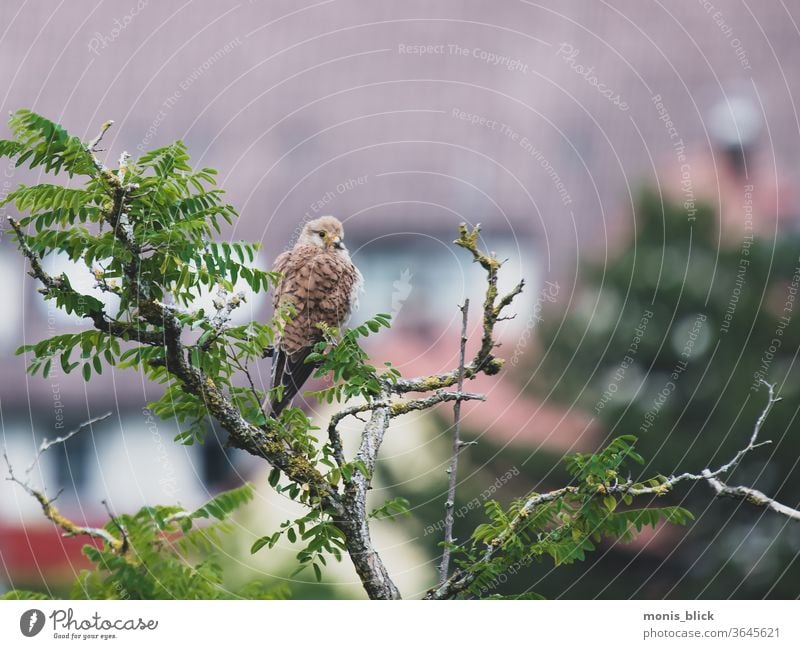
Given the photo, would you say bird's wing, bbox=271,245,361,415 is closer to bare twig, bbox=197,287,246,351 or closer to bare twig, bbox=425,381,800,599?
bare twig, bbox=197,287,246,351

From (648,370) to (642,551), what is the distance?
655 millimetres

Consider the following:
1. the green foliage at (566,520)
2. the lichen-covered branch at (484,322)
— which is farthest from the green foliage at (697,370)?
the green foliage at (566,520)

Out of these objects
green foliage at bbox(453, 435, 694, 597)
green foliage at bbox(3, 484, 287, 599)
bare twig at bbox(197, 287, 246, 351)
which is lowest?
green foliage at bbox(3, 484, 287, 599)

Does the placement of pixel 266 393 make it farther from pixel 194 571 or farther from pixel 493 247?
pixel 493 247

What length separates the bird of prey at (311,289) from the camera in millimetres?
2336

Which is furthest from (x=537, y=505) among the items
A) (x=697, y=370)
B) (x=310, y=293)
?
(x=697, y=370)

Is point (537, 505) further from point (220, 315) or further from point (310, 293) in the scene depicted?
point (310, 293)

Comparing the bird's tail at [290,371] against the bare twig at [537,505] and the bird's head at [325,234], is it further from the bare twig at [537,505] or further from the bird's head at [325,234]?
the bare twig at [537,505]

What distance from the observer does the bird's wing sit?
2.35 meters

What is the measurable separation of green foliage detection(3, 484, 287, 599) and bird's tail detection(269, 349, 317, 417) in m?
0.24

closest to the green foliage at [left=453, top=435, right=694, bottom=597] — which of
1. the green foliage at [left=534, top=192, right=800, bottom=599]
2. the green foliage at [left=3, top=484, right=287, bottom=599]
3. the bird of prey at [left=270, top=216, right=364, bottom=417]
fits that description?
the green foliage at [left=3, top=484, right=287, bottom=599]

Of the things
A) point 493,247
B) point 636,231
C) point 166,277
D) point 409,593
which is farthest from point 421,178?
point 166,277

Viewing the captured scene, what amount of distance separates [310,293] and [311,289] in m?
0.01

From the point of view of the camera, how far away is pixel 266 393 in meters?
1.99
